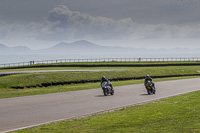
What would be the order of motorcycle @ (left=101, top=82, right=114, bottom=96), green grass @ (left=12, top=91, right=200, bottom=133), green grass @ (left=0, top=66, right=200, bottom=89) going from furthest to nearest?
1. green grass @ (left=0, top=66, right=200, bottom=89)
2. motorcycle @ (left=101, top=82, right=114, bottom=96)
3. green grass @ (left=12, top=91, right=200, bottom=133)

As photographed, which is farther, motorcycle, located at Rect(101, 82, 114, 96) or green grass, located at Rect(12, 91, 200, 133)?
motorcycle, located at Rect(101, 82, 114, 96)

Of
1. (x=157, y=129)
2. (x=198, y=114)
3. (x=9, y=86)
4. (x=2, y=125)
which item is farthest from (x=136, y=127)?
(x=9, y=86)

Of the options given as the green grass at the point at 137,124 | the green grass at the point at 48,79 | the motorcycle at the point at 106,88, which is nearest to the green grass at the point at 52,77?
the green grass at the point at 48,79

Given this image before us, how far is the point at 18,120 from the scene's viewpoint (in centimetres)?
1335

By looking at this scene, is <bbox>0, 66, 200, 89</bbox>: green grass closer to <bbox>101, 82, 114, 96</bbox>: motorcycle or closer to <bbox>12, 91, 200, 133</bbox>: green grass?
<bbox>101, 82, 114, 96</bbox>: motorcycle

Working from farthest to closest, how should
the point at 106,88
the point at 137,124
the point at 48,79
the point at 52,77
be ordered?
the point at 52,77 < the point at 48,79 < the point at 106,88 < the point at 137,124

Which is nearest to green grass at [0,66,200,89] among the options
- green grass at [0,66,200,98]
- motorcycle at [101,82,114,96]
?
green grass at [0,66,200,98]

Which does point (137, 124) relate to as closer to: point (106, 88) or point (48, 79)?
point (106, 88)

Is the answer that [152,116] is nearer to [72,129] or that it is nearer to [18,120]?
[72,129]

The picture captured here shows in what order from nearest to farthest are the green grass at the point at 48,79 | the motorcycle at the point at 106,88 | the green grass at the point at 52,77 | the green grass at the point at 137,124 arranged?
the green grass at the point at 137,124
the motorcycle at the point at 106,88
the green grass at the point at 48,79
the green grass at the point at 52,77

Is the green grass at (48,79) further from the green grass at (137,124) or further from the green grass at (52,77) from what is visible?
the green grass at (137,124)

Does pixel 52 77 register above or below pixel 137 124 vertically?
above

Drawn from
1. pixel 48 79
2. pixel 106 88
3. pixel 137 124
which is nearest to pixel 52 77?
pixel 48 79

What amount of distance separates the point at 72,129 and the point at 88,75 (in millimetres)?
29068
